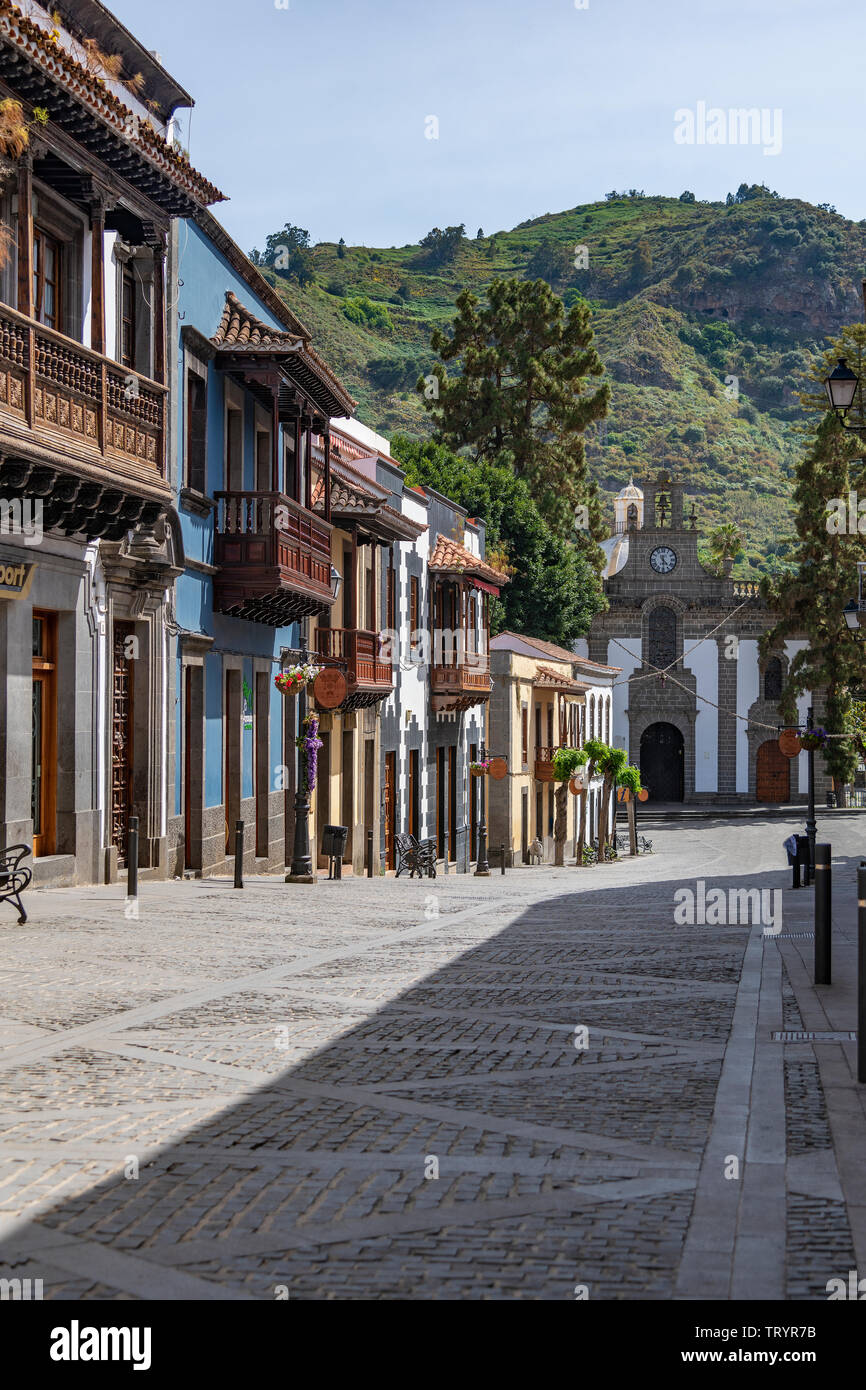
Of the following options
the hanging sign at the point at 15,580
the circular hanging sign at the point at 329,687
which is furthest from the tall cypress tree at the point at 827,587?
the hanging sign at the point at 15,580

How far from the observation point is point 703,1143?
22.2 feet

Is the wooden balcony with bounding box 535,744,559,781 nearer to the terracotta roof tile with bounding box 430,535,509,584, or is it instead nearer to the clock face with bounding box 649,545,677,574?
the terracotta roof tile with bounding box 430,535,509,584

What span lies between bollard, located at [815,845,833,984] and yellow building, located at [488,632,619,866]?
34827 mm

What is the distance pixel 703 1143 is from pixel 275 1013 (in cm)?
394

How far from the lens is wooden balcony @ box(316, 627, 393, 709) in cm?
2903

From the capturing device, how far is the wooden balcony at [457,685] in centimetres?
3919

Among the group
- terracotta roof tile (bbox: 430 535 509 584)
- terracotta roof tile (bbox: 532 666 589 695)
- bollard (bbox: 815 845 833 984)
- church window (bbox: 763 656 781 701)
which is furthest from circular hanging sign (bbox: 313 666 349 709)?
church window (bbox: 763 656 781 701)

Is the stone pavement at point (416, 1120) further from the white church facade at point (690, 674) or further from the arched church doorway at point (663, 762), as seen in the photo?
the arched church doorway at point (663, 762)

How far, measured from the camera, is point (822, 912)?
1142 cm

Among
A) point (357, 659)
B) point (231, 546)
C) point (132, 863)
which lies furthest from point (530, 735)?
point (132, 863)

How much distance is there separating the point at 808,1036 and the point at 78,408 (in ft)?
32.5

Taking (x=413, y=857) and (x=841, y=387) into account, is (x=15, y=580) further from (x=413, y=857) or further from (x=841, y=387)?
(x=413, y=857)
